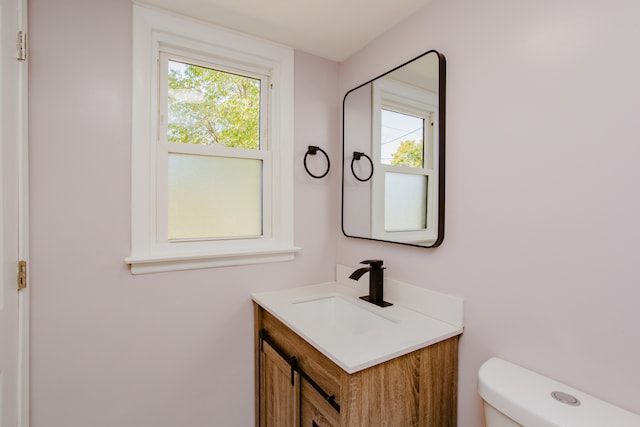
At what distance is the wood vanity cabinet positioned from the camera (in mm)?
965

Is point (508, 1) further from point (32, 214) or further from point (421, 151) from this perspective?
point (32, 214)

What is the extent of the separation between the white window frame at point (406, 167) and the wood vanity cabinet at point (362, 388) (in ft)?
1.58

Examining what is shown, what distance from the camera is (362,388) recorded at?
952 mm

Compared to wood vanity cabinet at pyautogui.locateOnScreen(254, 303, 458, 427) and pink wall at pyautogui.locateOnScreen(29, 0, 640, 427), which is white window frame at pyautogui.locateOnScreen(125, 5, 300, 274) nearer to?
pink wall at pyautogui.locateOnScreen(29, 0, 640, 427)

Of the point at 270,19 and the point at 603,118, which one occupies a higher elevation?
the point at 270,19

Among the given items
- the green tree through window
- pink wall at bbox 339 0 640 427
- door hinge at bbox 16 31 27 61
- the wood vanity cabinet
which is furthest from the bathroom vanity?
door hinge at bbox 16 31 27 61

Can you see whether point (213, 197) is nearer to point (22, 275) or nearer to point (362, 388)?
point (22, 275)

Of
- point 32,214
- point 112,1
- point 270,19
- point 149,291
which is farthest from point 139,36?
point 149,291

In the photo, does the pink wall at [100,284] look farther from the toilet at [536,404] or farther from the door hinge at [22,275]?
the toilet at [536,404]

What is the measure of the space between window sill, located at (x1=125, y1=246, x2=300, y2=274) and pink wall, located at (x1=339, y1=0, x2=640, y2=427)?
0.81 meters

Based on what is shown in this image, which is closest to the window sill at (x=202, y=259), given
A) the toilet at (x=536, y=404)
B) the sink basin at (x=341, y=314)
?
the sink basin at (x=341, y=314)

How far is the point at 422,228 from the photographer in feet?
4.47

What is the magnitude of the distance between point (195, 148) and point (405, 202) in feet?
3.46

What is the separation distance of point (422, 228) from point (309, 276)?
76 cm
